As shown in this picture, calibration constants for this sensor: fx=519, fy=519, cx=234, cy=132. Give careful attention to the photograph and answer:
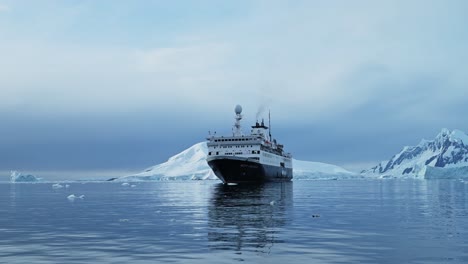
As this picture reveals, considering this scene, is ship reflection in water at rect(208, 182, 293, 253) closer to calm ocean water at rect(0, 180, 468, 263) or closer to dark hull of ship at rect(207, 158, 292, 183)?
calm ocean water at rect(0, 180, 468, 263)

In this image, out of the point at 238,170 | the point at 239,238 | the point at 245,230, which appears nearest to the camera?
the point at 239,238

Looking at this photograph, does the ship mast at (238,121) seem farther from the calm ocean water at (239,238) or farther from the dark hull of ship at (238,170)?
the calm ocean water at (239,238)

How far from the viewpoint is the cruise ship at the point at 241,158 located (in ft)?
307

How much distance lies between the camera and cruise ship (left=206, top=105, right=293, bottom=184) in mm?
93562

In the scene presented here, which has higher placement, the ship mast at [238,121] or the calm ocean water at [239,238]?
the ship mast at [238,121]

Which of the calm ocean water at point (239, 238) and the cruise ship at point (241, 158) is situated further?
the cruise ship at point (241, 158)

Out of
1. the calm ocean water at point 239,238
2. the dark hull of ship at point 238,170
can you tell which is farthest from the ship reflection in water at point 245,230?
the dark hull of ship at point 238,170

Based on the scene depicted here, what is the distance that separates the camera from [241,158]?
94.8 m

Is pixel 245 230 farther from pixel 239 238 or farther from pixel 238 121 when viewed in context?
pixel 238 121

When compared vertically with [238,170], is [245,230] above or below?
below

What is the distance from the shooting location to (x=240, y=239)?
2109 cm

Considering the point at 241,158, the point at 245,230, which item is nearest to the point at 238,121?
the point at 241,158

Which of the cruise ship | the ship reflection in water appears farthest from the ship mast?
the ship reflection in water

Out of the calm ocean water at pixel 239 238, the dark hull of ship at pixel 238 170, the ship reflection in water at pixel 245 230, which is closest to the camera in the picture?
the calm ocean water at pixel 239 238
